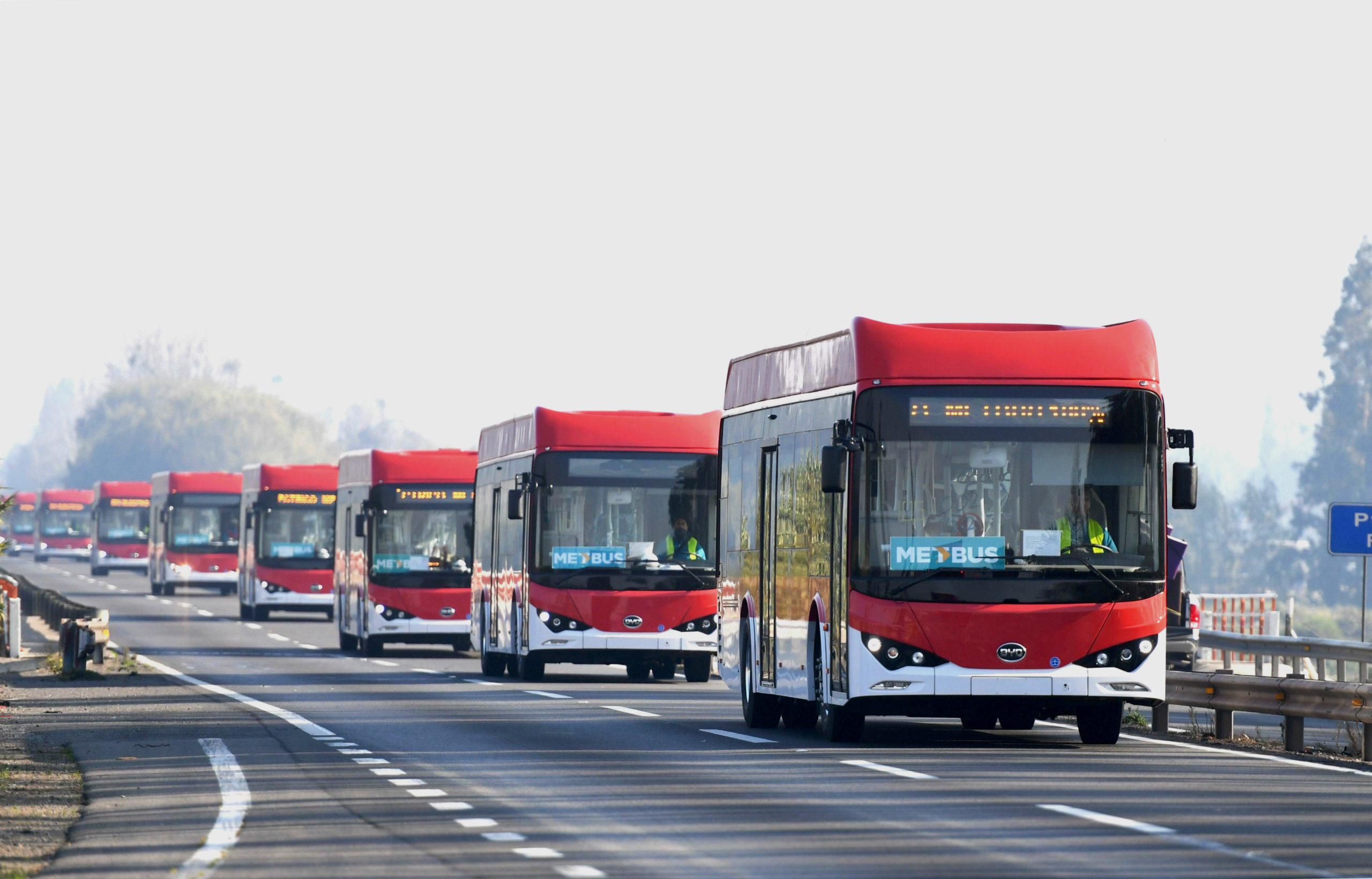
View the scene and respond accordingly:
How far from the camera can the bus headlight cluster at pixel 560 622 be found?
91.2 ft

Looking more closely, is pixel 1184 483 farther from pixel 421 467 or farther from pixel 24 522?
pixel 24 522

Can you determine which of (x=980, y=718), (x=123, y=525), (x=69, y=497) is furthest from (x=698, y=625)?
(x=69, y=497)

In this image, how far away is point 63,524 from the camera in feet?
371

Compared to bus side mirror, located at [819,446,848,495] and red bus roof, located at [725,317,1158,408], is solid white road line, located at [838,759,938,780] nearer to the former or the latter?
bus side mirror, located at [819,446,848,495]

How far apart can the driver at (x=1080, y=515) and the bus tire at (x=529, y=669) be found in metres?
12.6

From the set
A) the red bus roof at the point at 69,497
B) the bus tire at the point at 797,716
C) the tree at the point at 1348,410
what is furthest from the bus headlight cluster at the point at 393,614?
the tree at the point at 1348,410

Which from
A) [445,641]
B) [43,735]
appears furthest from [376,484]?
[43,735]

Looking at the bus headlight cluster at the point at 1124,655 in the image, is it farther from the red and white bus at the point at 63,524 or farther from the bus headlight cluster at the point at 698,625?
the red and white bus at the point at 63,524

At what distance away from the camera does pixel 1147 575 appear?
1719 cm

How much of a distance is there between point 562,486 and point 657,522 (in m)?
1.23

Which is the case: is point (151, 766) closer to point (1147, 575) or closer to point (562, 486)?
point (1147, 575)

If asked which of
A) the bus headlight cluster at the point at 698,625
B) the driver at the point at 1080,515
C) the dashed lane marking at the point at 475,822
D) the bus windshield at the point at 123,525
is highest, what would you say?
the bus windshield at the point at 123,525

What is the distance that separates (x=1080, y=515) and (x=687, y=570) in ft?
36.4

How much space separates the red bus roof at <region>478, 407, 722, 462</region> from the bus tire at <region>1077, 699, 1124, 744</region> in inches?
400
